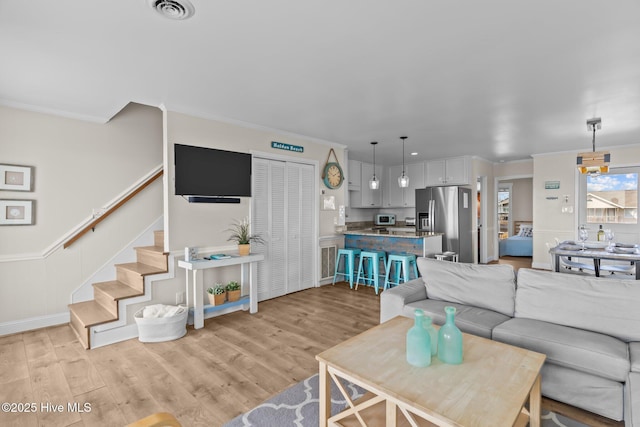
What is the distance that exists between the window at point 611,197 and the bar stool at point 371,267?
443cm

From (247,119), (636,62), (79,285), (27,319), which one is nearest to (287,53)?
(247,119)

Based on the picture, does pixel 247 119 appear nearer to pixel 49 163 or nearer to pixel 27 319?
pixel 49 163

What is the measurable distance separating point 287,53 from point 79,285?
3.76m

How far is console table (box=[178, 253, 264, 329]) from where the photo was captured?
11.7 feet

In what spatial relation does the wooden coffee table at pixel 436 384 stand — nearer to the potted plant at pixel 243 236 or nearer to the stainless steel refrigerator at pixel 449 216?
the potted plant at pixel 243 236

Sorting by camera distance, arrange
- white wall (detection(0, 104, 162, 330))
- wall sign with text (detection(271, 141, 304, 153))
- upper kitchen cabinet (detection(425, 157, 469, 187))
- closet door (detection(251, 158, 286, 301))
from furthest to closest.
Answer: upper kitchen cabinet (detection(425, 157, 469, 187)) → wall sign with text (detection(271, 141, 304, 153)) → closet door (detection(251, 158, 286, 301)) → white wall (detection(0, 104, 162, 330))

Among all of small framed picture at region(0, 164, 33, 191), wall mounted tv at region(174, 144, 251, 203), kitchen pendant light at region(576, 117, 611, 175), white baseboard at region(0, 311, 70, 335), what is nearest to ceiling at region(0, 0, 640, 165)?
kitchen pendant light at region(576, 117, 611, 175)

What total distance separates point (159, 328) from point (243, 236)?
56.2 inches

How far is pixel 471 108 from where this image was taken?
3.74 meters

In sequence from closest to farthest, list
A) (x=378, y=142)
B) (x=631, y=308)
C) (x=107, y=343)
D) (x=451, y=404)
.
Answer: (x=451, y=404) < (x=631, y=308) < (x=107, y=343) < (x=378, y=142)

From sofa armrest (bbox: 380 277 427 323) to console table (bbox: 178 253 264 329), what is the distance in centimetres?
183

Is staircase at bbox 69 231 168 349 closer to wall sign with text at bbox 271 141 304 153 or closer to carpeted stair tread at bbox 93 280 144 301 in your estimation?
carpeted stair tread at bbox 93 280 144 301

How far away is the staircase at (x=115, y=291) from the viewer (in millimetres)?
3194

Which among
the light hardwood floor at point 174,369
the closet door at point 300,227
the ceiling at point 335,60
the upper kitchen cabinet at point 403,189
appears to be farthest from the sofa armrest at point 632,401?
the upper kitchen cabinet at point 403,189
